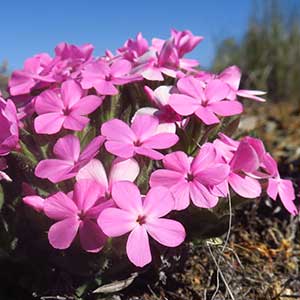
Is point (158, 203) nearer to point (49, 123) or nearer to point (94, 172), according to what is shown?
point (94, 172)

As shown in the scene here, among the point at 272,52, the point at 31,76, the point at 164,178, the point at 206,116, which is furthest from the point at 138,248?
the point at 272,52

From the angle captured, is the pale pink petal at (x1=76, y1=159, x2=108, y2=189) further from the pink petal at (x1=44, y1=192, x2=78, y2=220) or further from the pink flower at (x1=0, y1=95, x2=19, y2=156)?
the pink flower at (x1=0, y1=95, x2=19, y2=156)

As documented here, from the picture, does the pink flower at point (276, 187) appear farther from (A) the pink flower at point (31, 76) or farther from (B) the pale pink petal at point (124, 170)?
(A) the pink flower at point (31, 76)

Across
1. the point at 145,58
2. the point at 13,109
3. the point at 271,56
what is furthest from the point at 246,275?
the point at 271,56

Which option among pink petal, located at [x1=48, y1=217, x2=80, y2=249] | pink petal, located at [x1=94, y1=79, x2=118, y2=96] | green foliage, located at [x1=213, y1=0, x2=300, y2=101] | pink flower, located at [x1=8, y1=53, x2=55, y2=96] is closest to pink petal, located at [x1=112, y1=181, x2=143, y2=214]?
pink petal, located at [x1=48, y1=217, x2=80, y2=249]

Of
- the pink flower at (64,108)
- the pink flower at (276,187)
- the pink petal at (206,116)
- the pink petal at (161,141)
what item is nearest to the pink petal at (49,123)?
the pink flower at (64,108)

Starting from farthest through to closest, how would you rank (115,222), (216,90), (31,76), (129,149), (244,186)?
(31,76), (216,90), (244,186), (129,149), (115,222)
